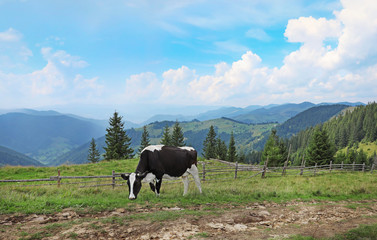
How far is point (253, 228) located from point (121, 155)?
3515 centimetres

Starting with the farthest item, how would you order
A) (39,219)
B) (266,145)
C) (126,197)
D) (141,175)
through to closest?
(266,145) < (126,197) < (141,175) < (39,219)

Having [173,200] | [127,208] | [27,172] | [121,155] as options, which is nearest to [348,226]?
[173,200]

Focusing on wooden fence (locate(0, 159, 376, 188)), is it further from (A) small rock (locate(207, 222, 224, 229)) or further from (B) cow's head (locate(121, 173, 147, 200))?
(A) small rock (locate(207, 222, 224, 229))

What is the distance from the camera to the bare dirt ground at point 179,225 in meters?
5.26

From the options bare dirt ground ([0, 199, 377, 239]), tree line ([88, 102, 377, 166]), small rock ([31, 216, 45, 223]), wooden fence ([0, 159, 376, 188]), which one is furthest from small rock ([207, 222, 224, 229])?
tree line ([88, 102, 377, 166])

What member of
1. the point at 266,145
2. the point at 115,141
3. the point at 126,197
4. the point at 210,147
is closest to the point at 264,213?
the point at 126,197

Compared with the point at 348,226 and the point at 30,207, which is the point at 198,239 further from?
the point at 30,207

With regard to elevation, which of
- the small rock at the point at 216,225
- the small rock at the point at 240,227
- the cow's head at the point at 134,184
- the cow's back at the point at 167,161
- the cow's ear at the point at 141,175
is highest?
the cow's back at the point at 167,161

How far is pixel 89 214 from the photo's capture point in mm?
6785

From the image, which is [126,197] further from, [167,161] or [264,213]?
[264,213]

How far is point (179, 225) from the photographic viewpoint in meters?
5.90

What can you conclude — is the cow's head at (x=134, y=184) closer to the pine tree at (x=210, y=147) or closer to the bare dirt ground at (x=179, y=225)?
the bare dirt ground at (x=179, y=225)

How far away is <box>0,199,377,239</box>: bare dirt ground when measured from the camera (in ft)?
17.3

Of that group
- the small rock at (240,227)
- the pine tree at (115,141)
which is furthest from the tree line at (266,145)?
the small rock at (240,227)
